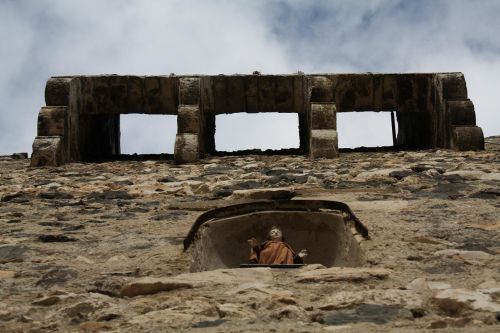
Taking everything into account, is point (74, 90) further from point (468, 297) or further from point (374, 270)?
point (468, 297)

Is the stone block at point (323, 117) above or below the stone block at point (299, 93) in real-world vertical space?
below

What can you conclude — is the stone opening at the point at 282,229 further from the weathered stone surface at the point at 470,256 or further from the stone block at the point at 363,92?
the stone block at the point at 363,92

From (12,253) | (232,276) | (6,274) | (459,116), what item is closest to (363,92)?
(459,116)

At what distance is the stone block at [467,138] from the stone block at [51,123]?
157 inches

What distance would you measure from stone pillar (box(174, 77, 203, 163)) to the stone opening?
7.26 feet

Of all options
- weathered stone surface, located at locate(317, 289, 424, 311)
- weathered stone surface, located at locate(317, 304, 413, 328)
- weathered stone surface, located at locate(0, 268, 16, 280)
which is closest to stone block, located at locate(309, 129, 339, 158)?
weathered stone surface, located at locate(0, 268, 16, 280)

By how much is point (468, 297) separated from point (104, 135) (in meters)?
6.59

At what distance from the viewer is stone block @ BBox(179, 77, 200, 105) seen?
8.07 m

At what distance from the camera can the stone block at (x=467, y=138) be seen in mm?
7617

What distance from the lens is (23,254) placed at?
4.34 metres

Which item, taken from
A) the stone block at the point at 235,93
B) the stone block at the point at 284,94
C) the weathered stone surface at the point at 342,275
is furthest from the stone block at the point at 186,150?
the weathered stone surface at the point at 342,275

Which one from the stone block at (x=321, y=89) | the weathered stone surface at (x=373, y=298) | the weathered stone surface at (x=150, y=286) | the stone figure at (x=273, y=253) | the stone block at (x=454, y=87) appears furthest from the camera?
the stone block at (x=321, y=89)

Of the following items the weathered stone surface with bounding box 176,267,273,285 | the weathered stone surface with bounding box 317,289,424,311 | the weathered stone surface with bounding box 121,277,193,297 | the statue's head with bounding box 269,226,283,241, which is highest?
the statue's head with bounding box 269,226,283,241

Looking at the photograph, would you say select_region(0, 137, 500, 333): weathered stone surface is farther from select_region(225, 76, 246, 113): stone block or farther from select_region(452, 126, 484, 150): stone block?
select_region(225, 76, 246, 113): stone block
